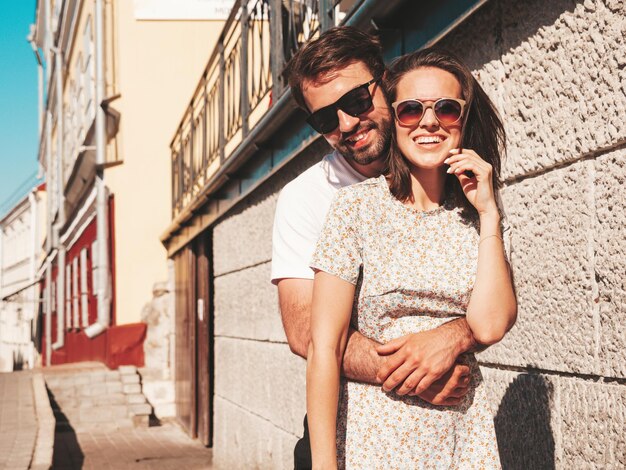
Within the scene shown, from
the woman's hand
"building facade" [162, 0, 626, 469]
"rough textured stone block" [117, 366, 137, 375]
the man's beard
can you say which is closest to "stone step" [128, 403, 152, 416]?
"rough textured stone block" [117, 366, 137, 375]

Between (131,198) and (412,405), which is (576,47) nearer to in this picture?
(412,405)

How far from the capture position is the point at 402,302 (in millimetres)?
2195

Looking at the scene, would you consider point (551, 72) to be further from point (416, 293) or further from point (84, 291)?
point (84, 291)

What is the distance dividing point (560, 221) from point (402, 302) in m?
0.94

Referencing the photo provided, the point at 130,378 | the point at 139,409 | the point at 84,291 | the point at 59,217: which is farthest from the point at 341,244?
the point at 59,217

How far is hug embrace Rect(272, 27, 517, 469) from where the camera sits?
2.17 metres

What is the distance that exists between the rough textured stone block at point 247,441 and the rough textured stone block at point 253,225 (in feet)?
4.02

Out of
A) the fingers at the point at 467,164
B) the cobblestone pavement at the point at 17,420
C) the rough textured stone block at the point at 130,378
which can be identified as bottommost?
the cobblestone pavement at the point at 17,420

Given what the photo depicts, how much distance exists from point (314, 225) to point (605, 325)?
2.86 ft

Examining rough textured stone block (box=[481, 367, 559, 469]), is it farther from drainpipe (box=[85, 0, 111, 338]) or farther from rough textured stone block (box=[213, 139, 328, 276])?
drainpipe (box=[85, 0, 111, 338])

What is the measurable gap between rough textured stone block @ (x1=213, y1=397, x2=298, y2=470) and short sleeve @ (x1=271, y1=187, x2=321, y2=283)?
3397 mm

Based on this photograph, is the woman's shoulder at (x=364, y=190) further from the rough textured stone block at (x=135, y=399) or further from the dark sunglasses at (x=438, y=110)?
the rough textured stone block at (x=135, y=399)

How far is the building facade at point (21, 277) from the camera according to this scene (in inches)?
1420

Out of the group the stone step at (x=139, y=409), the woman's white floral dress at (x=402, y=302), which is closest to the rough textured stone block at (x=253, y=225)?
the woman's white floral dress at (x=402, y=302)
